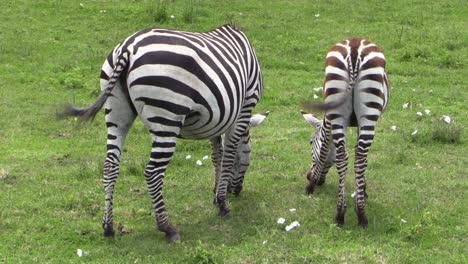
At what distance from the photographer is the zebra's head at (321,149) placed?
8.39 metres

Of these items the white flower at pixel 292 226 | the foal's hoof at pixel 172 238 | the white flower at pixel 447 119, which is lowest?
the foal's hoof at pixel 172 238

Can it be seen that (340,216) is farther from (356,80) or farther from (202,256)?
(202,256)

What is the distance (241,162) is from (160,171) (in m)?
1.89

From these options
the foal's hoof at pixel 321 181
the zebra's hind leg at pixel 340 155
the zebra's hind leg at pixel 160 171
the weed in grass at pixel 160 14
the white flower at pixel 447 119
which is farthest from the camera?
the weed in grass at pixel 160 14

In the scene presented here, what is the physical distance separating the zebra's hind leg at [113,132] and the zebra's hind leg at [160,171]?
0.45 meters

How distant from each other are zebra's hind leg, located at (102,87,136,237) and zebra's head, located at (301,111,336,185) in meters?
2.56

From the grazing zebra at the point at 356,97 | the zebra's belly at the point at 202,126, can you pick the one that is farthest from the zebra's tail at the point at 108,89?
the grazing zebra at the point at 356,97

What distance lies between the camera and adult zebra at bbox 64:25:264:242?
6.41m

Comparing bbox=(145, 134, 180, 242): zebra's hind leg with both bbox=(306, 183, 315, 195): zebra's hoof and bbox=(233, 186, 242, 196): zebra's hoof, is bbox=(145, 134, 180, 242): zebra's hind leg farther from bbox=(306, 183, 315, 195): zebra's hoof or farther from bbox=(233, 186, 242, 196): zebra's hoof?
bbox=(306, 183, 315, 195): zebra's hoof

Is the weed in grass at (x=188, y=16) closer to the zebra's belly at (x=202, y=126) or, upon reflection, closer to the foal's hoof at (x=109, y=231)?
the zebra's belly at (x=202, y=126)

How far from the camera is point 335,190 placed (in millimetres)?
8758

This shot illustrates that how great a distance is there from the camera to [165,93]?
20.9ft

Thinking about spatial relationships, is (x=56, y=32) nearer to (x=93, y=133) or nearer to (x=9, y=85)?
(x=9, y=85)

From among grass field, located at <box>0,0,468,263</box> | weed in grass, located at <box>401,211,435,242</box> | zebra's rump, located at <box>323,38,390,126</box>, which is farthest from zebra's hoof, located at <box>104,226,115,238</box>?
weed in grass, located at <box>401,211,435,242</box>
